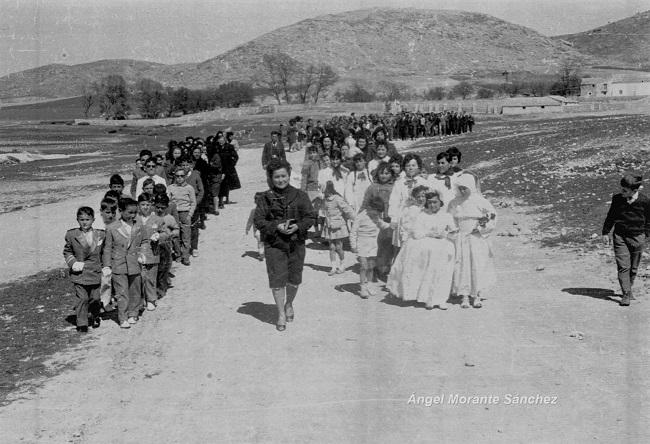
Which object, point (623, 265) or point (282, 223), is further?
point (623, 265)

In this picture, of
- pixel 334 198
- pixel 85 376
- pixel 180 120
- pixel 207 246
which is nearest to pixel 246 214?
pixel 207 246

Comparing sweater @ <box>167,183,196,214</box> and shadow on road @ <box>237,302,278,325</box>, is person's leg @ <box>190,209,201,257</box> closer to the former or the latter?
sweater @ <box>167,183,196,214</box>

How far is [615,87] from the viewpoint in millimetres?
111125

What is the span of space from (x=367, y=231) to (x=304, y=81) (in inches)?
5702

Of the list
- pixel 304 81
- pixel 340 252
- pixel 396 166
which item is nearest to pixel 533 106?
pixel 340 252

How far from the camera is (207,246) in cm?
1230

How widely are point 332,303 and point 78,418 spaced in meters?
3.61

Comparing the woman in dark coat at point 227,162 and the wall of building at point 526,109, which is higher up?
the wall of building at point 526,109

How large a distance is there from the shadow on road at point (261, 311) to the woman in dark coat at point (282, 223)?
464mm

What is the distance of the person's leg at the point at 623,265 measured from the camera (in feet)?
26.2

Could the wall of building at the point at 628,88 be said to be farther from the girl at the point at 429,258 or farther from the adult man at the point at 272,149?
the girl at the point at 429,258

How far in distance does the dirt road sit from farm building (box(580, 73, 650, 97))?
354 feet

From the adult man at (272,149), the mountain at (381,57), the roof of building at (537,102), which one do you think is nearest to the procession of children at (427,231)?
the adult man at (272,149)

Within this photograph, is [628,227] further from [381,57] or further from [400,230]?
[381,57]
